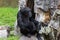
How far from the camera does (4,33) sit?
5.68 metres

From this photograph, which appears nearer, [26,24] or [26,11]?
[26,11]

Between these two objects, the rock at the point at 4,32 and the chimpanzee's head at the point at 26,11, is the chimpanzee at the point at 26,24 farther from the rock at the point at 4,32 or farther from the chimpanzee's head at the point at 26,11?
the rock at the point at 4,32

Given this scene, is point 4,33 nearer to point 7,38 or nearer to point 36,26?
point 7,38

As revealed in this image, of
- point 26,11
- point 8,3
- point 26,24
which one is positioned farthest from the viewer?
point 8,3

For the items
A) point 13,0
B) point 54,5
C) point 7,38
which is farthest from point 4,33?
point 13,0

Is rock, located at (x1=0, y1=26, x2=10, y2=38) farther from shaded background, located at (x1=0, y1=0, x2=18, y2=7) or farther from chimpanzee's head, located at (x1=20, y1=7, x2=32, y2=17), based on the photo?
shaded background, located at (x1=0, y1=0, x2=18, y2=7)

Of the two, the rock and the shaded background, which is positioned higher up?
the rock

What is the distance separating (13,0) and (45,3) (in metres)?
8.68

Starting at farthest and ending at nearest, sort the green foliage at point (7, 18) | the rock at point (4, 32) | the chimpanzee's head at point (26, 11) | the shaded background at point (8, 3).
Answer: the shaded background at point (8, 3) → the green foliage at point (7, 18) → the rock at point (4, 32) → the chimpanzee's head at point (26, 11)

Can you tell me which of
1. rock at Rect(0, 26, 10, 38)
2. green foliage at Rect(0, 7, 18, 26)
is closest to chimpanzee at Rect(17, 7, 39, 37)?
rock at Rect(0, 26, 10, 38)

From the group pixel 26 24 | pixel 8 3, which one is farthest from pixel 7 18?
pixel 8 3

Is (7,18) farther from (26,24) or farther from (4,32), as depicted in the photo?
(26,24)

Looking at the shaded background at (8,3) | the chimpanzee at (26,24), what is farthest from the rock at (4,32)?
the shaded background at (8,3)

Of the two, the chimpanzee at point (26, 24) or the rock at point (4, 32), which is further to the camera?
the rock at point (4, 32)
